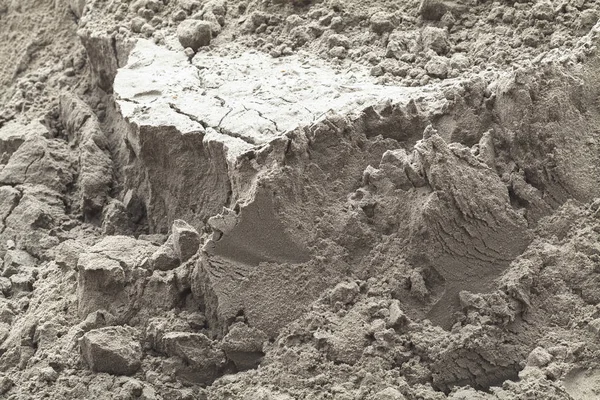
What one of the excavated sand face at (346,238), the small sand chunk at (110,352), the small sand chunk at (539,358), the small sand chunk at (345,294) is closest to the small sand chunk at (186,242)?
the excavated sand face at (346,238)

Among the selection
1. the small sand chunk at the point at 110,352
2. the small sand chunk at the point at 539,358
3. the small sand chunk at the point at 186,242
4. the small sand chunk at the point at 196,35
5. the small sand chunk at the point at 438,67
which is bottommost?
the small sand chunk at the point at 110,352

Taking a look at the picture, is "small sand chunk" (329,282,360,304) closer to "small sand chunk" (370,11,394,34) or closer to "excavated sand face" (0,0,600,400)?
"excavated sand face" (0,0,600,400)

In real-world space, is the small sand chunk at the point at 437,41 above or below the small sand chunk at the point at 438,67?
above

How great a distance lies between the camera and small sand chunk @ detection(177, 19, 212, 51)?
3150mm

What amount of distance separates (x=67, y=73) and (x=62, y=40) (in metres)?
0.28

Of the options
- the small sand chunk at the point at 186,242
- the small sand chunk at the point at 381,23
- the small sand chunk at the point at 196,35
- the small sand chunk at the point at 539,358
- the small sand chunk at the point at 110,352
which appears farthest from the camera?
the small sand chunk at the point at 196,35

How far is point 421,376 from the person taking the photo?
2.24 meters

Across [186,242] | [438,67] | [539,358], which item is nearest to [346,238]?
[186,242]

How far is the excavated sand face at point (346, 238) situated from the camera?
2.27 metres

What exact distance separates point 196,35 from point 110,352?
1.16m

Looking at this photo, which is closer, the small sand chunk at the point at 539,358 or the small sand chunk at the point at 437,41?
the small sand chunk at the point at 539,358

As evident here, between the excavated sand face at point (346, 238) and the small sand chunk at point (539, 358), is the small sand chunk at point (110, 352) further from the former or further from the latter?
the small sand chunk at point (539, 358)

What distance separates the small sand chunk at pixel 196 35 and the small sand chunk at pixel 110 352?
109cm

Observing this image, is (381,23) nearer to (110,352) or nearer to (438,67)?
(438,67)
